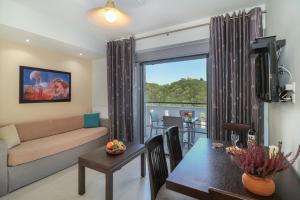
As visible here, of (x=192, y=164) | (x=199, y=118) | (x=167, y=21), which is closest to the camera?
(x=192, y=164)

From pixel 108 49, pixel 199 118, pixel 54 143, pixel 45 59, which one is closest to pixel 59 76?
pixel 45 59

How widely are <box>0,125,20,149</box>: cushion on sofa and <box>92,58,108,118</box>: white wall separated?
1.96m

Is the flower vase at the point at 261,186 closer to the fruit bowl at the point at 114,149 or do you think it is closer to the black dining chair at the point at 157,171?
the black dining chair at the point at 157,171

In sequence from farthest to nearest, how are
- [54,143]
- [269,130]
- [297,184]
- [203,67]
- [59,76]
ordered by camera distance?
[59,76], [203,67], [54,143], [269,130], [297,184]

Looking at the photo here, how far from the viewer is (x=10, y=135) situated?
2525mm

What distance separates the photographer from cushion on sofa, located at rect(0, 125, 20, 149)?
7.97 ft

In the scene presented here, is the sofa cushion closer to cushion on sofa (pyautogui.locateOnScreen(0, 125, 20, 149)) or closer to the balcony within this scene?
cushion on sofa (pyautogui.locateOnScreen(0, 125, 20, 149))

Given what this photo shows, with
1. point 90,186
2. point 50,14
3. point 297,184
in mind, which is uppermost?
point 50,14

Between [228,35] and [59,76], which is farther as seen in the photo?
[59,76]

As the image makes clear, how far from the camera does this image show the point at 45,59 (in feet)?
11.3

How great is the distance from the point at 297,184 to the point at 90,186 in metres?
2.35

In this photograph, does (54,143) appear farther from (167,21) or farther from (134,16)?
(167,21)

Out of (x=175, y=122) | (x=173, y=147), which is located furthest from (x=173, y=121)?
(x=173, y=147)

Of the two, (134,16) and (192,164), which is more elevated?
(134,16)
